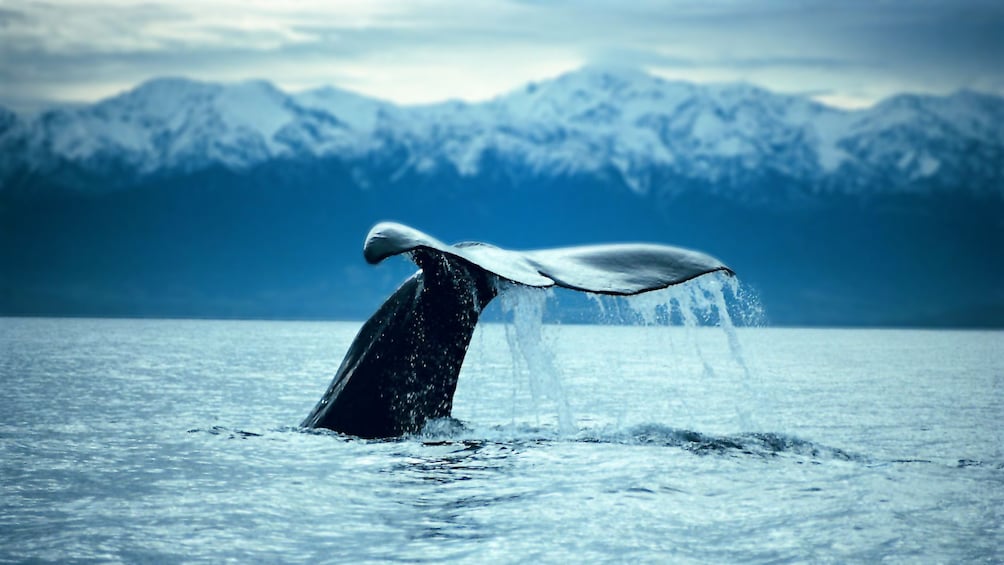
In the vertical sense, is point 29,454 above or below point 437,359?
below

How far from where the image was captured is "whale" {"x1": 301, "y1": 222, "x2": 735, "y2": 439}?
8461 mm

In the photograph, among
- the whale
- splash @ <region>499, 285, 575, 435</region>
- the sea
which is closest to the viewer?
the sea

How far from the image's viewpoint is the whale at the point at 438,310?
8461 millimetres

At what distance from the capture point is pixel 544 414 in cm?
1869

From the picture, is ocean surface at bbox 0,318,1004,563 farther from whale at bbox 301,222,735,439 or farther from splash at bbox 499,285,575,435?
whale at bbox 301,222,735,439

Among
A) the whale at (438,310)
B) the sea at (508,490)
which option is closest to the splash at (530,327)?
the sea at (508,490)

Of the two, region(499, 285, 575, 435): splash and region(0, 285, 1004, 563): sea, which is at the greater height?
region(499, 285, 575, 435): splash

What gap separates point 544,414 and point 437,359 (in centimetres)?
817

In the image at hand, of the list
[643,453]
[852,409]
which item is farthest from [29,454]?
[852,409]

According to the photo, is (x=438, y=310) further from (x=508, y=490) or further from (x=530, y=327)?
(x=508, y=490)

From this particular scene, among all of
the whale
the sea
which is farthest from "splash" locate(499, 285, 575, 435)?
the whale

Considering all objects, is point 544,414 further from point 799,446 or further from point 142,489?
point 142,489

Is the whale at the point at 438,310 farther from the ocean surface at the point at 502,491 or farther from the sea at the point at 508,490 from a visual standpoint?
the ocean surface at the point at 502,491

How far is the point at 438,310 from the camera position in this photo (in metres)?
10.5
